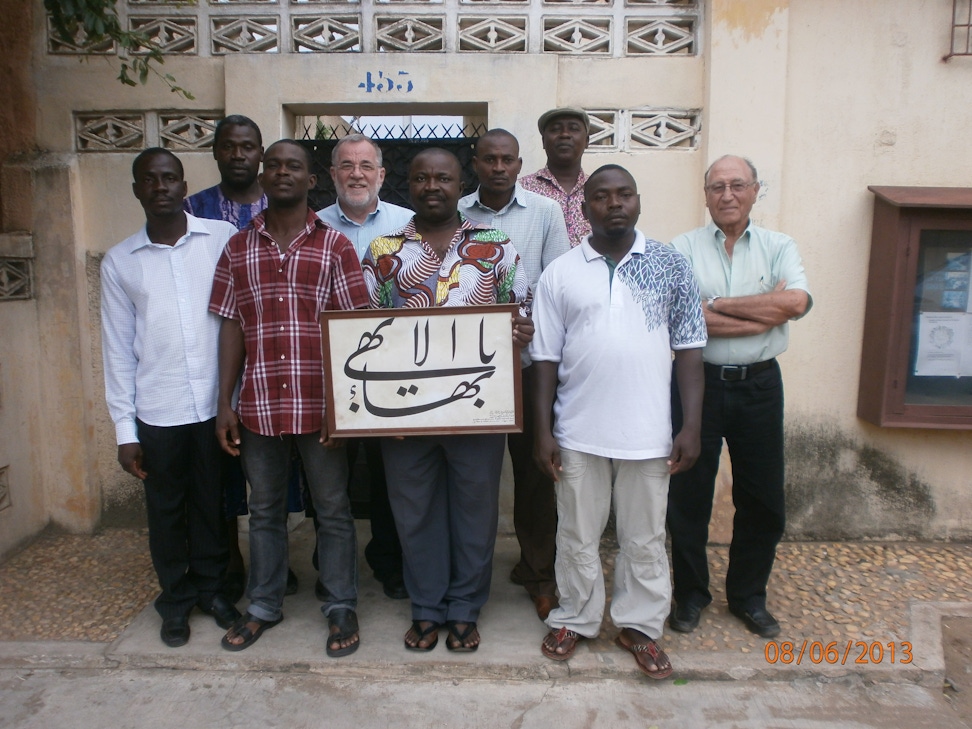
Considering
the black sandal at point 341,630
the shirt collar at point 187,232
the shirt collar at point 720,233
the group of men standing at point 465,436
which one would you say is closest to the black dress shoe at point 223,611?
the group of men standing at point 465,436

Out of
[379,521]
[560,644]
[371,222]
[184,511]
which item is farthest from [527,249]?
[184,511]

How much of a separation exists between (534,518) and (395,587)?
2.63ft

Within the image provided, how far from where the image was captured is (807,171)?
4.49 metres

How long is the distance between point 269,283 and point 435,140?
1.97m

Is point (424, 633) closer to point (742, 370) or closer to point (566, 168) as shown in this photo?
point (742, 370)

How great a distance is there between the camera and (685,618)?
11.7 feet

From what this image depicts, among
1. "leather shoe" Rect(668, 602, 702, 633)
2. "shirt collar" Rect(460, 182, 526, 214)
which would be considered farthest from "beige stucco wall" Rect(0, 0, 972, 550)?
"leather shoe" Rect(668, 602, 702, 633)

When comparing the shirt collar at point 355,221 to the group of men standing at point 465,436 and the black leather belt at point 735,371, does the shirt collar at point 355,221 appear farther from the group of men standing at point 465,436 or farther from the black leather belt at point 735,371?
the black leather belt at point 735,371

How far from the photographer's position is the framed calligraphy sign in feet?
10.00

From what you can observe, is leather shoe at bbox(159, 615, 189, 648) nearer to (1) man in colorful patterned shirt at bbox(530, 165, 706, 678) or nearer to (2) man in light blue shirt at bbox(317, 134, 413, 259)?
(1) man in colorful patterned shirt at bbox(530, 165, 706, 678)

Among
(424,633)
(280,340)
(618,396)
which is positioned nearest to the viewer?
(618,396)

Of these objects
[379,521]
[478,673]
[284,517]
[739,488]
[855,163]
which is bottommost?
[478,673]

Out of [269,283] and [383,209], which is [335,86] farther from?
[269,283]

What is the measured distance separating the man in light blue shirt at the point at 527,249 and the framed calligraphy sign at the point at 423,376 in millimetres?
386
